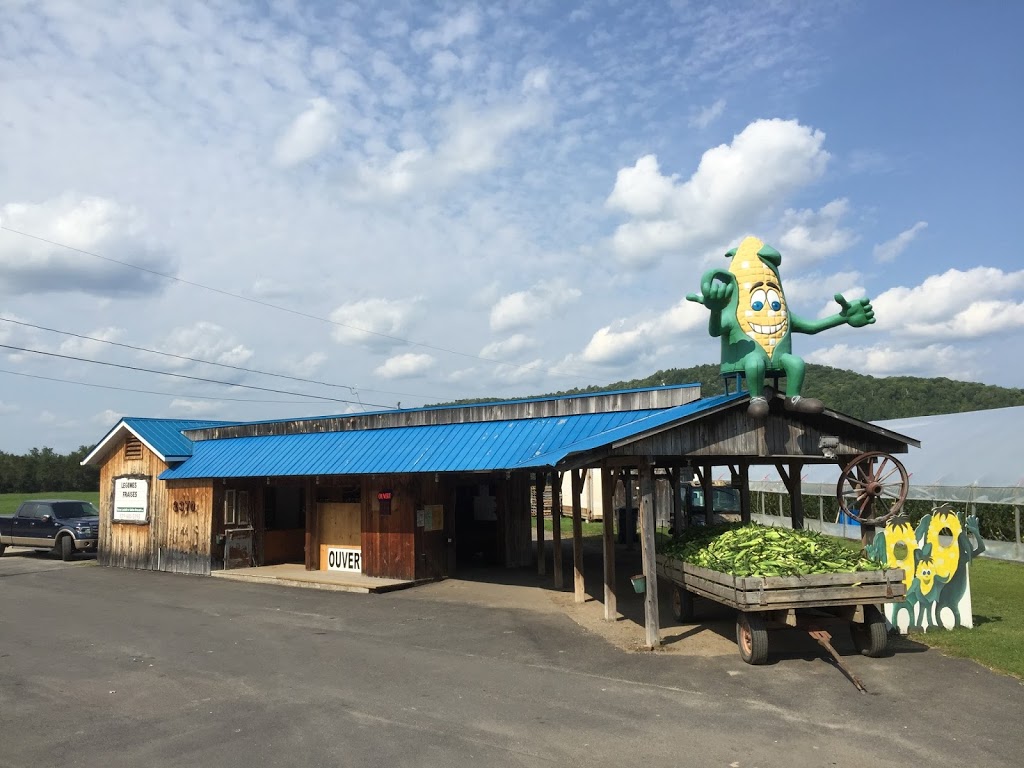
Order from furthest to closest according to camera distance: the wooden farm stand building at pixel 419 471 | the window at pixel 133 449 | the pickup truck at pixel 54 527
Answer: the pickup truck at pixel 54 527, the window at pixel 133 449, the wooden farm stand building at pixel 419 471

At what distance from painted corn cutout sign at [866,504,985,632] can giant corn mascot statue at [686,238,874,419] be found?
2.54 metres

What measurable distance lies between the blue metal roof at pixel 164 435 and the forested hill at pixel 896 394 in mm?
51719

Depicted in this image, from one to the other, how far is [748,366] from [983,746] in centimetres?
660

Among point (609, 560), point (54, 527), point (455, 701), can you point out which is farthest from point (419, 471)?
point (54, 527)

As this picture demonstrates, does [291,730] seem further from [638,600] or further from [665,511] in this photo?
[665,511]

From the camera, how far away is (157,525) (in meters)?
24.5

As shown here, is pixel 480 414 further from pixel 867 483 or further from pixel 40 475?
pixel 40 475

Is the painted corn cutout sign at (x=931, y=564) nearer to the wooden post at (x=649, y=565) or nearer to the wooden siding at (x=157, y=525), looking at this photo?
the wooden post at (x=649, y=565)

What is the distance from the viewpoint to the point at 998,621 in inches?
526

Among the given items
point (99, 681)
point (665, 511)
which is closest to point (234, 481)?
point (99, 681)

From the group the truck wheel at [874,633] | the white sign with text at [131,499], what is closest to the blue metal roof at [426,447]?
the white sign with text at [131,499]

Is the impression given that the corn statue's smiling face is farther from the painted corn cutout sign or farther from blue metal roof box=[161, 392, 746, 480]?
the painted corn cutout sign

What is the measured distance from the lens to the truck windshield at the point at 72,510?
93.5 feet

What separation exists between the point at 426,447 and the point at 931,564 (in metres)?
11.5
